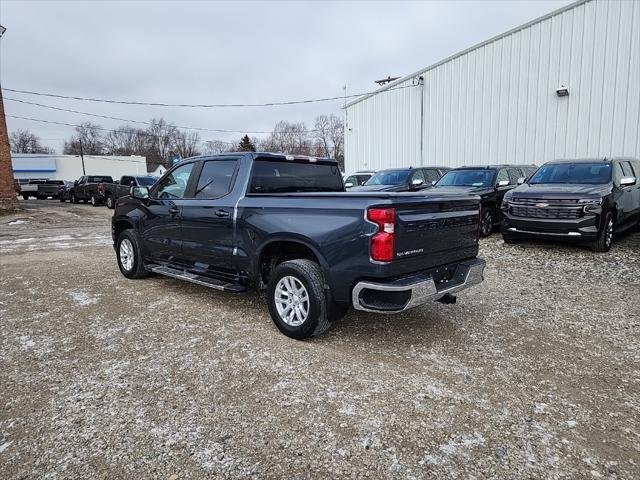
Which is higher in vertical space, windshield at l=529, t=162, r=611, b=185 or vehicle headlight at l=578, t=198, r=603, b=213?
windshield at l=529, t=162, r=611, b=185

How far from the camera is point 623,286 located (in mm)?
5941

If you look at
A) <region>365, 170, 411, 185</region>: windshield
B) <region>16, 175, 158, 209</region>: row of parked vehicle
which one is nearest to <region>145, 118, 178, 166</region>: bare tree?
Result: <region>16, 175, 158, 209</region>: row of parked vehicle

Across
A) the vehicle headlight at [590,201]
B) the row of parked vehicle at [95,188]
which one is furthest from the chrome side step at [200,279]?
the row of parked vehicle at [95,188]

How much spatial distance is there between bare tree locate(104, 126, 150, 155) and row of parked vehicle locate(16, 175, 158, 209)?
6216 centimetres

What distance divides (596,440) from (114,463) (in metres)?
2.83

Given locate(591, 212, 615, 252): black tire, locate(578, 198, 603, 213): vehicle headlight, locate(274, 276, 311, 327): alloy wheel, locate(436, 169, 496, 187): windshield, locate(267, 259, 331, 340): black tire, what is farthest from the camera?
locate(436, 169, 496, 187): windshield

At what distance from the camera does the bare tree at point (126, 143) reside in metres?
91.9

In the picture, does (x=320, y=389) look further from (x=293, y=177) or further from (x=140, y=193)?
(x=140, y=193)

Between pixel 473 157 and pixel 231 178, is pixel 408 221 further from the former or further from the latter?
pixel 473 157

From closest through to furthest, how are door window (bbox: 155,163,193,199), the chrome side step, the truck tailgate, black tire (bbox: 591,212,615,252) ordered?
the truck tailgate, the chrome side step, door window (bbox: 155,163,193,199), black tire (bbox: 591,212,615,252)

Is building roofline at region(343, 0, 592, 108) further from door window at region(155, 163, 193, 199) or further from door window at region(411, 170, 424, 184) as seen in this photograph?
door window at region(155, 163, 193, 199)

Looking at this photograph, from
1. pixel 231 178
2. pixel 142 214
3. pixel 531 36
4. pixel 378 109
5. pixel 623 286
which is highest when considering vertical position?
pixel 531 36

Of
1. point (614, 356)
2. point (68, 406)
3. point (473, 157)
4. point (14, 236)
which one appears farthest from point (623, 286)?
point (14, 236)

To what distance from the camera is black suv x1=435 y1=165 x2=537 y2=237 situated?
9961 mm
